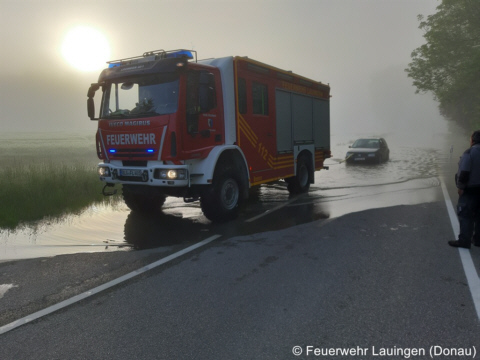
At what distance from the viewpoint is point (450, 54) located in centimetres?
2934

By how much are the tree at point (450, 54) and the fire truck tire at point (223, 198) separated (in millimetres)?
23876

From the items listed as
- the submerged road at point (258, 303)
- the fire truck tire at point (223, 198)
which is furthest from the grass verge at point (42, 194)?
the fire truck tire at point (223, 198)

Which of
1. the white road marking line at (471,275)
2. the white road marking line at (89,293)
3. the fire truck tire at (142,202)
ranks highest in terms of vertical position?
the fire truck tire at (142,202)

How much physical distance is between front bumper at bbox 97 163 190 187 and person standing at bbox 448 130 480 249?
162 inches

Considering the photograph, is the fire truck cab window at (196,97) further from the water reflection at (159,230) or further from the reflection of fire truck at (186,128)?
the water reflection at (159,230)

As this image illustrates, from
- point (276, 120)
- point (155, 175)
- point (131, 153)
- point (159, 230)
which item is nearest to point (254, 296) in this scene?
point (155, 175)

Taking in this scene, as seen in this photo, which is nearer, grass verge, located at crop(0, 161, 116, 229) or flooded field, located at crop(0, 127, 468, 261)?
flooded field, located at crop(0, 127, 468, 261)

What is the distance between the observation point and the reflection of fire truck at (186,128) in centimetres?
667

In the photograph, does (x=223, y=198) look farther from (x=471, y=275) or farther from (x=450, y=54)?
(x=450, y=54)

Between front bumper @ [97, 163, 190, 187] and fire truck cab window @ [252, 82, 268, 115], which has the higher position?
fire truck cab window @ [252, 82, 268, 115]

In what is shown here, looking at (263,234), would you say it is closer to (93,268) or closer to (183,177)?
(183,177)

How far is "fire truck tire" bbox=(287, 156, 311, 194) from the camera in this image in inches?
430

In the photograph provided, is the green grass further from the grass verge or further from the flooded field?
the flooded field

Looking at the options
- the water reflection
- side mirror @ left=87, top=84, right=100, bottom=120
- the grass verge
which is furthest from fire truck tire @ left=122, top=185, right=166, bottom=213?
side mirror @ left=87, top=84, right=100, bottom=120
